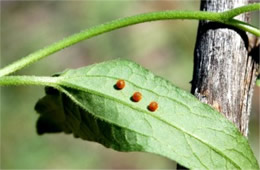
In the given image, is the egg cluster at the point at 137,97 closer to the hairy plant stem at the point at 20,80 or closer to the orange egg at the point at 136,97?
the orange egg at the point at 136,97

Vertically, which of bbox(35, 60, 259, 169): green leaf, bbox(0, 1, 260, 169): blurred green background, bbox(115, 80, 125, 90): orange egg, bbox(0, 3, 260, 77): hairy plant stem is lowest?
bbox(35, 60, 259, 169): green leaf

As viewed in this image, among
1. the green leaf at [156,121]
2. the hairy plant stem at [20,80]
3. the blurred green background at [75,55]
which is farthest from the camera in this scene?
the blurred green background at [75,55]

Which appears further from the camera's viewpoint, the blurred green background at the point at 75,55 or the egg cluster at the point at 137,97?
the blurred green background at the point at 75,55

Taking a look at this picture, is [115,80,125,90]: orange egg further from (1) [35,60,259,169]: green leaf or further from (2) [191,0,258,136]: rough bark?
(2) [191,0,258,136]: rough bark

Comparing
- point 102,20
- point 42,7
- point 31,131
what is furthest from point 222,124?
point 42,7

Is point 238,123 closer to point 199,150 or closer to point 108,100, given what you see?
point 199,150

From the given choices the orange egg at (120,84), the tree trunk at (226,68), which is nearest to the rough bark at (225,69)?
the tree trunk at (226,68)

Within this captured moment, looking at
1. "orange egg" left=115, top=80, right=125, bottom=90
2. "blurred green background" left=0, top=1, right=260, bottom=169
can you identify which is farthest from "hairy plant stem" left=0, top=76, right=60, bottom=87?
"blurred green background" left=0, top=1, right=260, bottom=169
